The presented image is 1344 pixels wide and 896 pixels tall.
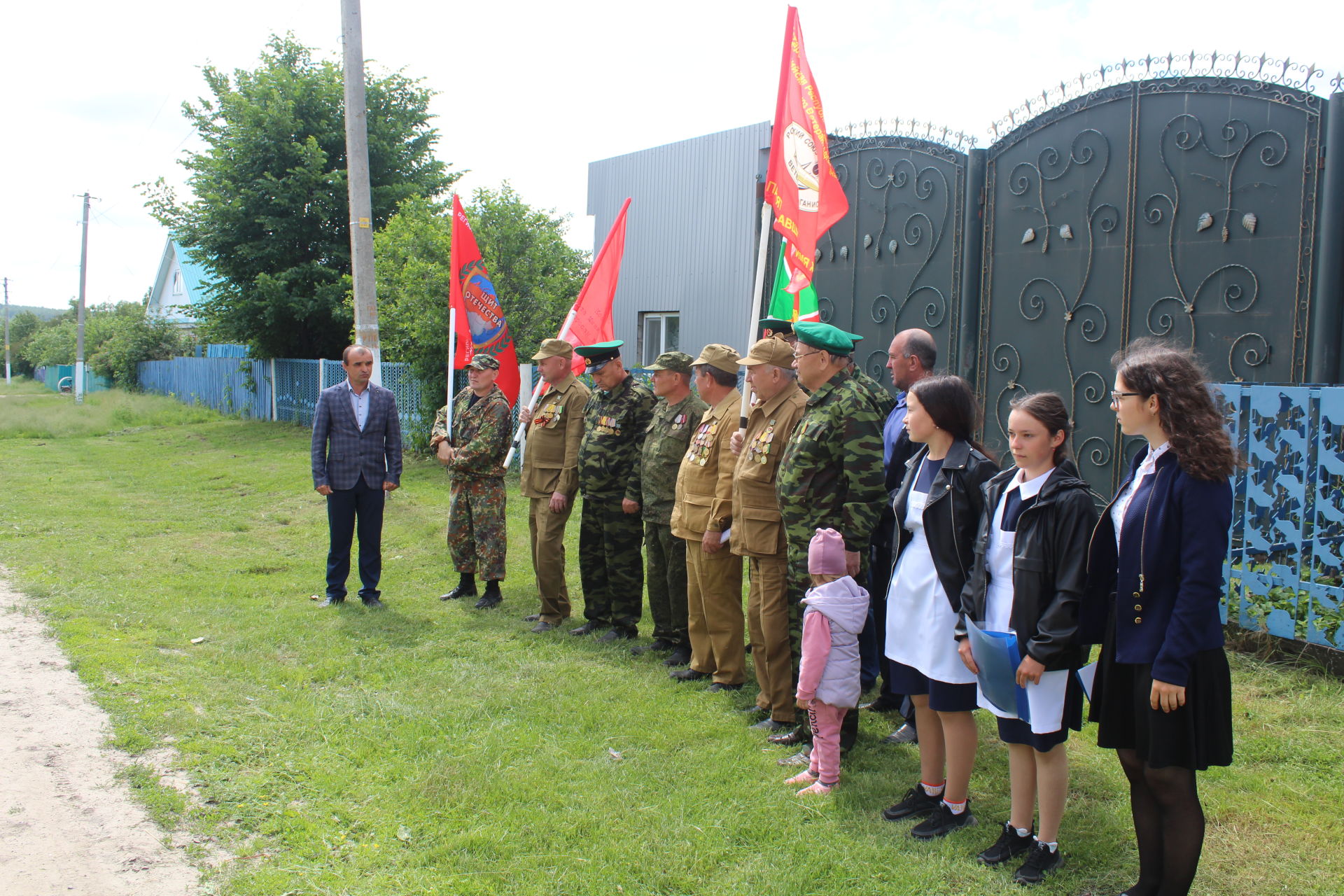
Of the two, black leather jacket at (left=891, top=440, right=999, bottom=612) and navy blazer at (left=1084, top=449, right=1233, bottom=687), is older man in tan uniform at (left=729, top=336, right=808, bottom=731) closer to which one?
black leather jacket at (left=891, top=440, right=999, bottom=612)

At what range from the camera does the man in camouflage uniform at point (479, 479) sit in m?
7.24

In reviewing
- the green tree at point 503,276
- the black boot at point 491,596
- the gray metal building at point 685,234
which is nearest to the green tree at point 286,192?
the green tree at point 503,276

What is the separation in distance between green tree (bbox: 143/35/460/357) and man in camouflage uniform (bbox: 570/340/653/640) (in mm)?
15801

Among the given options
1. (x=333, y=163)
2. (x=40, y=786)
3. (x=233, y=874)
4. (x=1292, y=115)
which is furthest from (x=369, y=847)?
(x=333, y=163)

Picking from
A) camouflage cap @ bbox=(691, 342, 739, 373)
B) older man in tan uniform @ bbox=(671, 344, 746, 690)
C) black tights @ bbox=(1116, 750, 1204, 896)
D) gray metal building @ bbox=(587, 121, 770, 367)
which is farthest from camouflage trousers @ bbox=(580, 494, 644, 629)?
gray metal building @ bbox=(587, 121, 770, 367)

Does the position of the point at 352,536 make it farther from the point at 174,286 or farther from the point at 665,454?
the point at 174,286

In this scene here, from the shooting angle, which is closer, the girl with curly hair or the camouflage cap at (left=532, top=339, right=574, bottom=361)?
the girl with curly hair

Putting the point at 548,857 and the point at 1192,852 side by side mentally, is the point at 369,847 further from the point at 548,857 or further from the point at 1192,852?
the point at 1192,852

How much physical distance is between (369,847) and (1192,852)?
2.86 meters

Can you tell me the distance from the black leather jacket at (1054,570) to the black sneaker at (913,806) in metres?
0.95

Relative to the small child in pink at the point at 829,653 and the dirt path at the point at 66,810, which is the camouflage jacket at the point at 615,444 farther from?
the dirt path at the point at 66,810

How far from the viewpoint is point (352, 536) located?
7.27m

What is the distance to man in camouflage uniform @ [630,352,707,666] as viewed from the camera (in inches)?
230

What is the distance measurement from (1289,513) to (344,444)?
6378 millimetres
